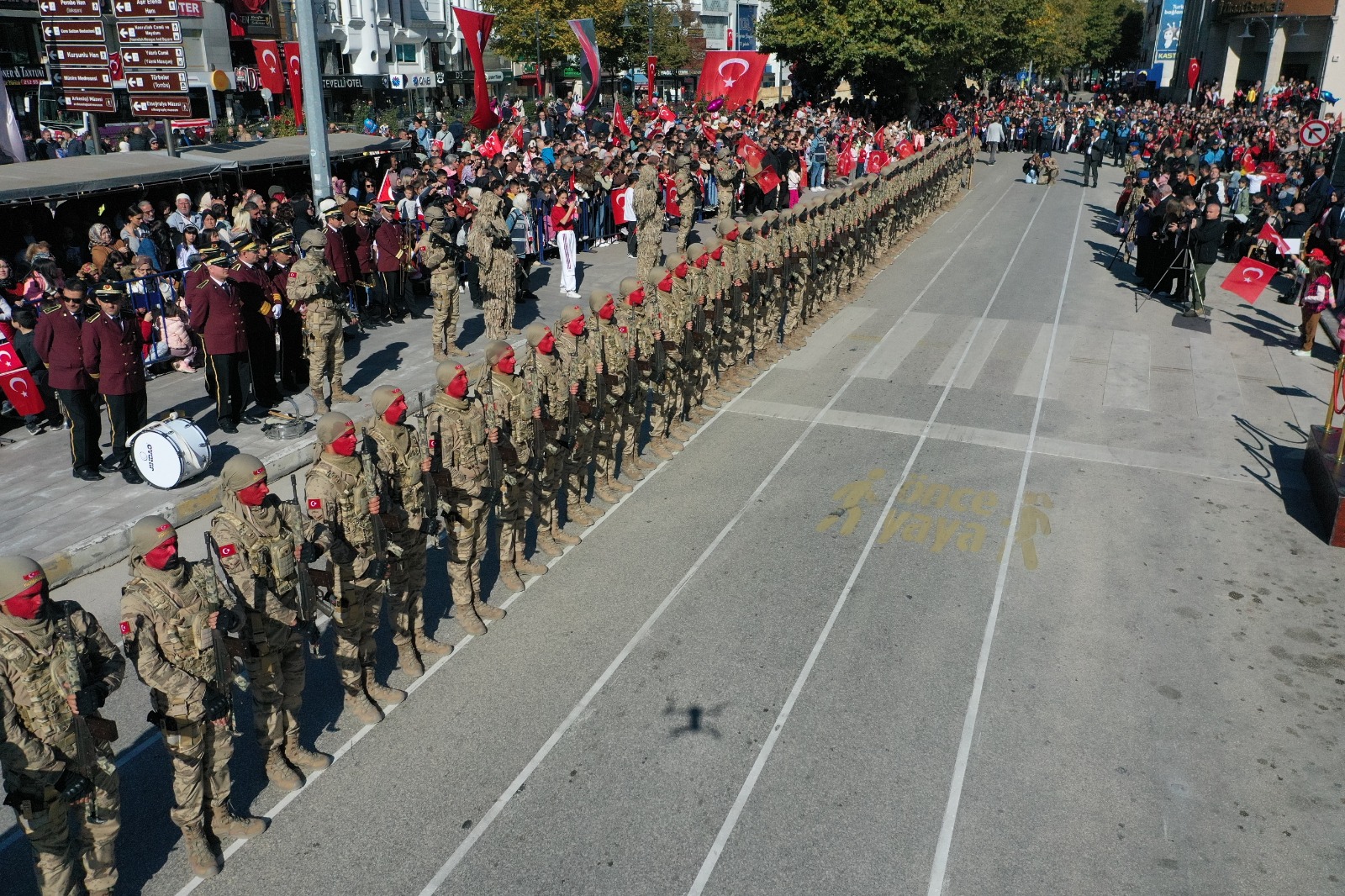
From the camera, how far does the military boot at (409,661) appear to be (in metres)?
7.38

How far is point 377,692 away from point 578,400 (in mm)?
3478

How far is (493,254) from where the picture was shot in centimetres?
1364

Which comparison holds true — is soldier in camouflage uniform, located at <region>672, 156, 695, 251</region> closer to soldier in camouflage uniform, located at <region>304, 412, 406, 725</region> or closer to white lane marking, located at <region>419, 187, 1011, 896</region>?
white lane marking, located at <region>419, 187, 1011, 896</region>

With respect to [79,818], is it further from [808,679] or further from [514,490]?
[808,679]

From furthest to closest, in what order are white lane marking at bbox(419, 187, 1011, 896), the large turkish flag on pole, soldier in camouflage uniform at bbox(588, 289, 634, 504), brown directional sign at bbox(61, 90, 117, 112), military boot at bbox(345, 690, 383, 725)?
the large turkish flag on pole, brown directional sign at bbox(61, 90, 117, 112), soldier in camouflage uniform at bbox(588, 289, 634, 504), military boot at bbox(345, 690, 383, 725), white lane marking at bbox(419, 187, 1011, 896)

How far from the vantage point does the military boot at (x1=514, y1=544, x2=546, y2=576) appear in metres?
8.73

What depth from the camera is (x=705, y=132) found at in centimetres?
3017

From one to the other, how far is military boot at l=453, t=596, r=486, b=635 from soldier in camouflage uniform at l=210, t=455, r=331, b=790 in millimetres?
1731

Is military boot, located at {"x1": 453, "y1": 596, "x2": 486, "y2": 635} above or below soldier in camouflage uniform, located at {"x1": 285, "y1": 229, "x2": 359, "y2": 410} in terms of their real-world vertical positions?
below

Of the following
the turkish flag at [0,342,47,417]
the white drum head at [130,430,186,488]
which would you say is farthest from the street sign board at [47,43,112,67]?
the white drum head at [130,430,186,488]

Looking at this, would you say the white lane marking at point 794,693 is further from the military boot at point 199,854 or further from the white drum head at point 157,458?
the white drum head at point 157,458

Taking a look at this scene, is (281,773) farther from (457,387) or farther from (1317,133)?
(1317,133)

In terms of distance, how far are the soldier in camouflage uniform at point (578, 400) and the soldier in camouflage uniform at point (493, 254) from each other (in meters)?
4.21

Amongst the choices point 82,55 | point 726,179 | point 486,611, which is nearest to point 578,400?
point 486,611
